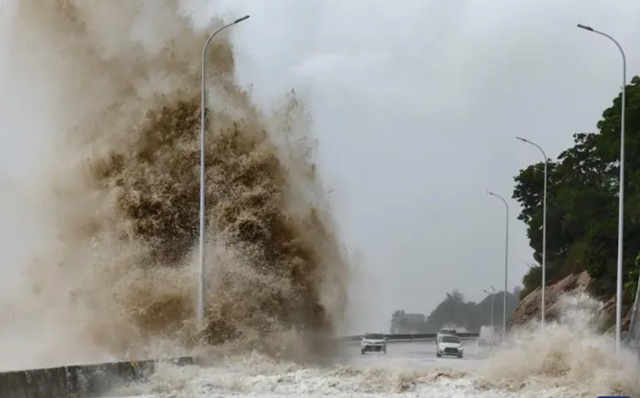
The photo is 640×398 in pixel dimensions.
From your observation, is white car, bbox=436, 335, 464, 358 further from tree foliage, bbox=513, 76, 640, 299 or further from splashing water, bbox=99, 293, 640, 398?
splashing water, bbox=99, 293, 640, 398

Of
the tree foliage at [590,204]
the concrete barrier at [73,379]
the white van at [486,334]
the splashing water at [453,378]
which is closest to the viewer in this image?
the concrete barrier at [73,379]

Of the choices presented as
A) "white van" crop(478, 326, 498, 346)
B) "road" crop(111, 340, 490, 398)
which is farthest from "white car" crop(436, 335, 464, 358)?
"road" crop(111, 340, 490, 398)

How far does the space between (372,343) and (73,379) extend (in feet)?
117

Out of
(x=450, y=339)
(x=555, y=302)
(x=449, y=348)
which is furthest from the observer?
(x=555, y=302)

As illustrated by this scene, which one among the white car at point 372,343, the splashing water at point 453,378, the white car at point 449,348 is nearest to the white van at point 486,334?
the white car at point 449,348

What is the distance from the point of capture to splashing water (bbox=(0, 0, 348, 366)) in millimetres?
29406

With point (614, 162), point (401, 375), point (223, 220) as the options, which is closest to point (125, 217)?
point (223, 220)

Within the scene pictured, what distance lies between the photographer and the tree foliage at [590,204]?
51.9 metres

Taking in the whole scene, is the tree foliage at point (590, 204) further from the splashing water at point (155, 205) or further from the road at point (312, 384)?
the road at point (312, 384)

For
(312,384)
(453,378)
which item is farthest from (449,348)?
(312,384)

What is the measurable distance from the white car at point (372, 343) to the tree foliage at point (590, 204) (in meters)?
11.6

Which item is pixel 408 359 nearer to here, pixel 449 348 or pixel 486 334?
pixel 449 348

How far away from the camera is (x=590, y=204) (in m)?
65.2

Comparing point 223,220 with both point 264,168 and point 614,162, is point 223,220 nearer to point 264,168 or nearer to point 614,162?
point 264,168
